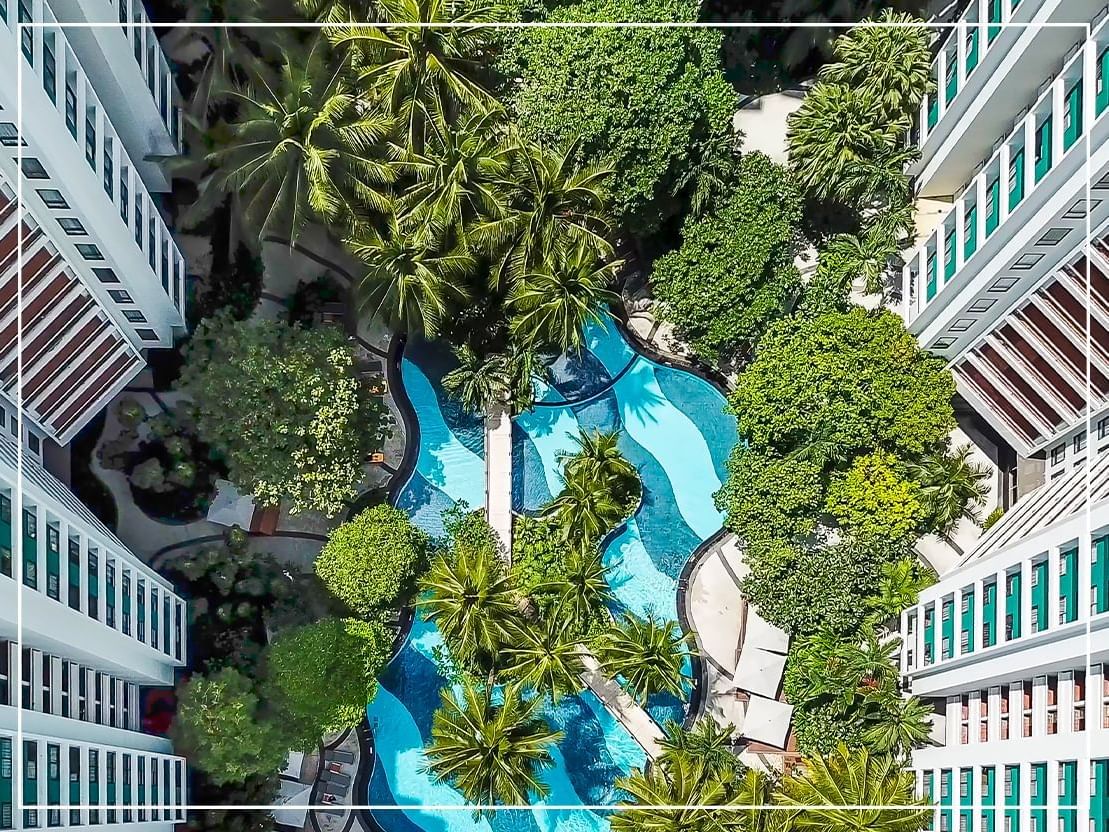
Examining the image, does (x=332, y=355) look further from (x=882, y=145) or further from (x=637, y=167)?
(x=882, y=145)

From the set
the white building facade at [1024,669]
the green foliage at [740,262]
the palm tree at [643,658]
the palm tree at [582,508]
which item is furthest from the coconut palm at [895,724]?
the green foliage at [740,262]

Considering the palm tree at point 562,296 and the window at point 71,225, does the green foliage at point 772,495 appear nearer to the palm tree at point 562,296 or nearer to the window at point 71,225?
the palm tree at point 562,296

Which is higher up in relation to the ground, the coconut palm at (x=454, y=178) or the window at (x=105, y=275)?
the coconut palm at (x=454, y=178)

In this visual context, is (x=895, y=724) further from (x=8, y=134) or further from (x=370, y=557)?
(x=8, y=134)

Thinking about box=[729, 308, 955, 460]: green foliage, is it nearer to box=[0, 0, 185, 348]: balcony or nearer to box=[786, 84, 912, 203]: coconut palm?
box=[786, 84, 912, 203]: coconut palm

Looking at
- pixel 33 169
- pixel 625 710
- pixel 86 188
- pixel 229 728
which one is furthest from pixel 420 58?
pixel 625 710
